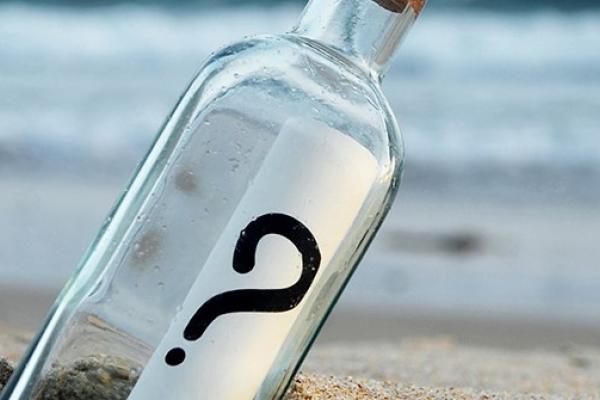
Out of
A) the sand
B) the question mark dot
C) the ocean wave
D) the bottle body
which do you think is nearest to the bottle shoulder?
the bottle body

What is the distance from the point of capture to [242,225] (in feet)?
2.83

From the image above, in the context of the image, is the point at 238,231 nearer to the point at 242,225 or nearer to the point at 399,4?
the point at 242,225

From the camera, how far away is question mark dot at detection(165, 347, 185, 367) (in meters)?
0.85

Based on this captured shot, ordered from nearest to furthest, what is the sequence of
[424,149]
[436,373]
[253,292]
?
[253,292] → [436,373] → [424,149]

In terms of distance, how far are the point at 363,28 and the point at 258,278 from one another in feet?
0.78

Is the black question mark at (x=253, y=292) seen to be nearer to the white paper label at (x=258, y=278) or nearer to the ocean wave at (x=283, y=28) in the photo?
the white paper label at (x=258, y=278)

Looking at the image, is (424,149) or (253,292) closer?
(253,292)

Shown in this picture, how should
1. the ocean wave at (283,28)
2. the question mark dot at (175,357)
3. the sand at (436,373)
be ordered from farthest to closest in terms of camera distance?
the ocean wave at (283,28), the sand at (436,373), the question mark dot at (175,357)

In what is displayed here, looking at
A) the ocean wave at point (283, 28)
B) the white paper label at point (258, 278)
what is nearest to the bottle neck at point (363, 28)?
the white paper label at point (258, 278)

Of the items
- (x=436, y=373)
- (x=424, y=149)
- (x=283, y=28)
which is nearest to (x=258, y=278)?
(x=436, y=373)

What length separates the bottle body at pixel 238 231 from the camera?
85 cm

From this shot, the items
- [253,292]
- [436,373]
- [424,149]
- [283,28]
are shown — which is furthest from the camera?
[283,28]

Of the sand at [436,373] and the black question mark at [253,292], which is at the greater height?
the black question mark at [253,292]

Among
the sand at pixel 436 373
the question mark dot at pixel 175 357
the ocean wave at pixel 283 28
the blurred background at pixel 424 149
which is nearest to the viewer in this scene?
the question mark dot at pixel 175 357
